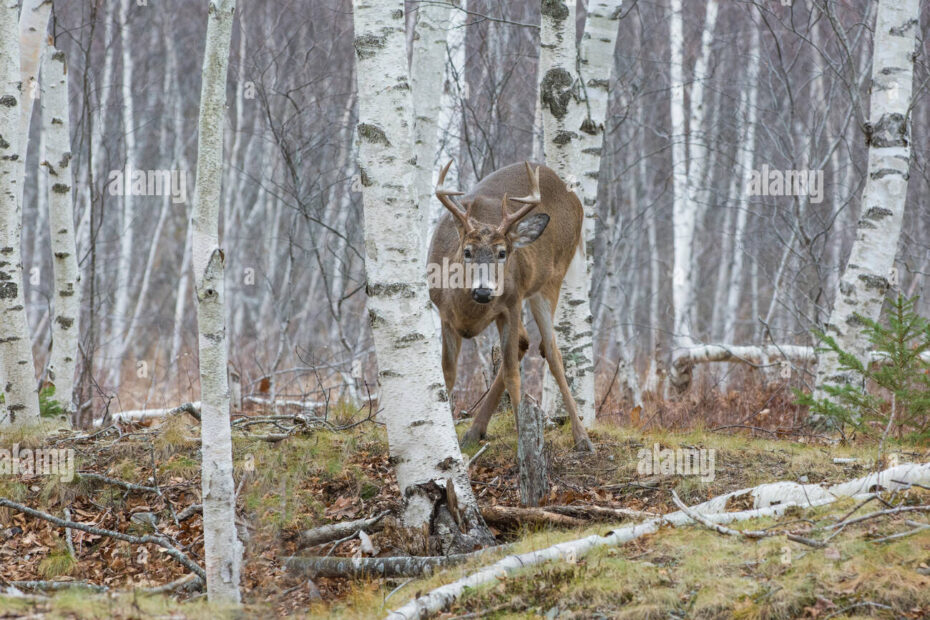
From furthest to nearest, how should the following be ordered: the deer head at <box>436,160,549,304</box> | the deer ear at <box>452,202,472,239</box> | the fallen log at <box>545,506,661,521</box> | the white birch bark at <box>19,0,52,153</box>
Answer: the white birch bark at <box>19,0,52,153</box> < the deer ear at <box>452,202,472,239</box> < the deer head at <box>436,160,549,304</box> < the fallen log at <box>545,506,661,521</box>

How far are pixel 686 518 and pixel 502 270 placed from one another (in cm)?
265

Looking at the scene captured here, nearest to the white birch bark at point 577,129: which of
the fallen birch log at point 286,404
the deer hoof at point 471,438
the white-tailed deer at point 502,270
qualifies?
the white-tailed deer at point 502,270

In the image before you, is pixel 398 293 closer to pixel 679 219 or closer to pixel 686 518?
pixel 686 518

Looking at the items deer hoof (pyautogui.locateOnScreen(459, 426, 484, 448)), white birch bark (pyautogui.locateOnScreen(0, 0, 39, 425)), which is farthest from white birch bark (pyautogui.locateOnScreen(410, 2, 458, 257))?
white birch bark (pyautogui.locateOnScreen(0, 0, 39, 425))

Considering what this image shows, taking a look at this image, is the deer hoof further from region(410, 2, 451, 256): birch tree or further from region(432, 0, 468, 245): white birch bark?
region(432, 0, 468, 245): white birch bark

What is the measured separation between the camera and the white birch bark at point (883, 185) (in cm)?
820

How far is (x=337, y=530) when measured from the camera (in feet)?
18.5

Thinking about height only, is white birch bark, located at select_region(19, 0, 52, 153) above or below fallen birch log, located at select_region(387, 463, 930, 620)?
above

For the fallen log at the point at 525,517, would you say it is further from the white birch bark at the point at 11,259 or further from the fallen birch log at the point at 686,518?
the white birch bark at the point at 11,259

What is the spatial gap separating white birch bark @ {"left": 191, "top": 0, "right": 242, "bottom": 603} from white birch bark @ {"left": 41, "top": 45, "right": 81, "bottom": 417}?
14.1ft

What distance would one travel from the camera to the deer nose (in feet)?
21.7

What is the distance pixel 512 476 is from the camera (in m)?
6.66

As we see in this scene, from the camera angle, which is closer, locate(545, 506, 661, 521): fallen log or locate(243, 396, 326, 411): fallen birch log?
locate(545, 506, 661, 521): fallen log

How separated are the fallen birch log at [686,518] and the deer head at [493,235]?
7.51 feet
